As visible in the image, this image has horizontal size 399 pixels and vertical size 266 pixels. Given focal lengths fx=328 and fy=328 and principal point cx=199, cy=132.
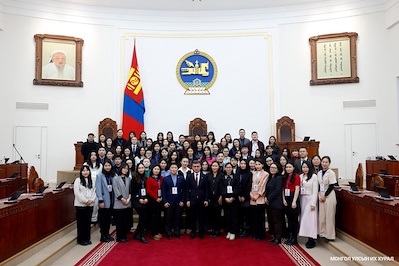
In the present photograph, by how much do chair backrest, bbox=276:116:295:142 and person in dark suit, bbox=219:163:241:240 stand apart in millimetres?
4419

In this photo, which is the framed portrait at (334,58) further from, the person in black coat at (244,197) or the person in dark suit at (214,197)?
the person in dark suit at (214,197)

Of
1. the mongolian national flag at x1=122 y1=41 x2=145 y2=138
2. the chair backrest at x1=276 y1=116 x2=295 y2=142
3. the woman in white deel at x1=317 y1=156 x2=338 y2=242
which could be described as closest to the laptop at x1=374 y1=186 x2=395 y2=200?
the woman in white deel at x1=317 y1=156 x2=338 y2=242

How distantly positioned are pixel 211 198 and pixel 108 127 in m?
4.99

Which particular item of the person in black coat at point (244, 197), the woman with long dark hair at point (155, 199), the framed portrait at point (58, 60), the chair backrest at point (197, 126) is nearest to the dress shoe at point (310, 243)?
the person in black coat at point (244, 197)

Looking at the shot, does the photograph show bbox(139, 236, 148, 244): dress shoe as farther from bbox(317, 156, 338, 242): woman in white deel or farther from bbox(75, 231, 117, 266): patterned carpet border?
bbox(317, 156, 338, 242): woman in white deel

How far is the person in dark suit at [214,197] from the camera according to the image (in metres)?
5.20

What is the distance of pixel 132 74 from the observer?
31.1ft

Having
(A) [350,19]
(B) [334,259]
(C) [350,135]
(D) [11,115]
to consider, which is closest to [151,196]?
(B) [334,259]

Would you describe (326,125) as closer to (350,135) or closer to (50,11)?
(350,135)

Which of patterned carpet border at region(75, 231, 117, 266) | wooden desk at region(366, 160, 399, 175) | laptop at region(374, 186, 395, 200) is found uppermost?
wooden desk at region(366, 160, 399, 175)

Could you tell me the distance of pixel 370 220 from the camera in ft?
13.0

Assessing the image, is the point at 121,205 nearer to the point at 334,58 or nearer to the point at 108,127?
the point at 108,127

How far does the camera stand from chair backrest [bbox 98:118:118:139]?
9.22 metres

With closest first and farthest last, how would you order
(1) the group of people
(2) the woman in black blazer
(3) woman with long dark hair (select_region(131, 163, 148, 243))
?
1. (1) the group of people
2. (2) the woman in black blazer
3. (3) woman with long dark hair (select_region(131, 163, 148, 243))
